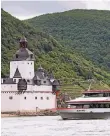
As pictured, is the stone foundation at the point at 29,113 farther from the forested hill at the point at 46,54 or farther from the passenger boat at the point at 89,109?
the forested hill at the point at 46,54

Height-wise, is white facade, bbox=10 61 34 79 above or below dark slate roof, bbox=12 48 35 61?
below

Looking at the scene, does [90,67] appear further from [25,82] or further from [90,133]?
[90,133]

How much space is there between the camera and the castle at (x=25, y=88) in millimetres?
113688

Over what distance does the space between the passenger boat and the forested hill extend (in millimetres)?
56837

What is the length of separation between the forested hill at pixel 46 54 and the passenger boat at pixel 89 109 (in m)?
56.8

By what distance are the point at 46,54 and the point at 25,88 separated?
5441 centimetres

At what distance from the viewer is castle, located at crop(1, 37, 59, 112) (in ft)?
373

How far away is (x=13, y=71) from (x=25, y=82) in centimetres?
379

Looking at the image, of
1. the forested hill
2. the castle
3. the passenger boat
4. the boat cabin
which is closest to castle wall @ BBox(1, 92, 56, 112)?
the castle

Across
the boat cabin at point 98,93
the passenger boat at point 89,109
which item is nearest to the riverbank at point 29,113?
the boat cabin at point 98,93

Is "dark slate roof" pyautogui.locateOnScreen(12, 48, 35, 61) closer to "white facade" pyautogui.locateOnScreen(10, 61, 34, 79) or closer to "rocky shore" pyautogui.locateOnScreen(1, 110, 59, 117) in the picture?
"white facade" pyautogui.locateOnScreen(10, 61, 34, 79)

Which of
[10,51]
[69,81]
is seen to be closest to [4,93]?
[69,81]

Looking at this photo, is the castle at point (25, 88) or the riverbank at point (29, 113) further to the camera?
the castle at point (25, 88)

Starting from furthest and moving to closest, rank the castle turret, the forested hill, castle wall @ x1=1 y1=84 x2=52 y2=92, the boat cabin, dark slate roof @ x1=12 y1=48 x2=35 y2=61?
the forested hill → the castle turret → dark slate roof @ x1=12 y1=48 x2=35 y2=61 → castle wall @ x1=1 y1=84 x2=52 y2=92 → the boat cabin
